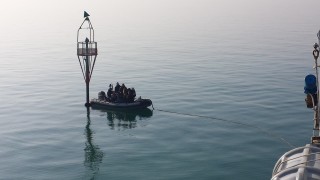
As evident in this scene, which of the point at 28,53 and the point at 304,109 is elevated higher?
the point at 28,53

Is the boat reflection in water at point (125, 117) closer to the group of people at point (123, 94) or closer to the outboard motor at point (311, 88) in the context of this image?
the group of people at point (123, 94)

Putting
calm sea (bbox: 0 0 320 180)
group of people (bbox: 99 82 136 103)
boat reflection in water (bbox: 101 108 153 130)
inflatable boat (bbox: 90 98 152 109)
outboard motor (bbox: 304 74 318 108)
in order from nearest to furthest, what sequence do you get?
outboard motor (bbox: 304 74 318 108) < calm sea (bbox: 0 0 320 180) < boat reflection in water (bbox: 101 108 153 130) < inflatable boat (bbox: 90 98 152 109) < group of people (bbox: 99 82 136 103)

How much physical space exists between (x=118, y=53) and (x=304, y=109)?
64.2m

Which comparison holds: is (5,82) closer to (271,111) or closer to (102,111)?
(102,111)

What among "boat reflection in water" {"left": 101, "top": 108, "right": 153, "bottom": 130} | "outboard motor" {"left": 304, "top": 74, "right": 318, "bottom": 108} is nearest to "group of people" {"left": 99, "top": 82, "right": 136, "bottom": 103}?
"boat reflection in water" {"left": 101, "top": 108, "right": 153, "bottom": 130}

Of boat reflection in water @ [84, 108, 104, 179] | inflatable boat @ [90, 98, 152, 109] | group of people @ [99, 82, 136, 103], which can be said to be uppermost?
group of people @ [99, 82, 136, 103]

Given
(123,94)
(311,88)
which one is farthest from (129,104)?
(311,88)

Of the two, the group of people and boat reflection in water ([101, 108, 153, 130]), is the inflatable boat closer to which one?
the group of people

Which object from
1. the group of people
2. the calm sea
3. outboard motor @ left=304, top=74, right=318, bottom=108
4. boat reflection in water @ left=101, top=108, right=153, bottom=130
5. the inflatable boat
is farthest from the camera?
the group of people

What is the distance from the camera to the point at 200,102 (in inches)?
1966

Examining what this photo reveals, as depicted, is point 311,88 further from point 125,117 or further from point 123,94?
point 123,94

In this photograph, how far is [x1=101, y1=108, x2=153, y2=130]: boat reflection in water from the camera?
139 feet

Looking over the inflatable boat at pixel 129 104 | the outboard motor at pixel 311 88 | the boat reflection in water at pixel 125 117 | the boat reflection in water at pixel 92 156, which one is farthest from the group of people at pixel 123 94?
the outboard motor at pixel 311 88

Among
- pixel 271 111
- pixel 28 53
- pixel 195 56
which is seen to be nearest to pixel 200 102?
pixel 271 111
